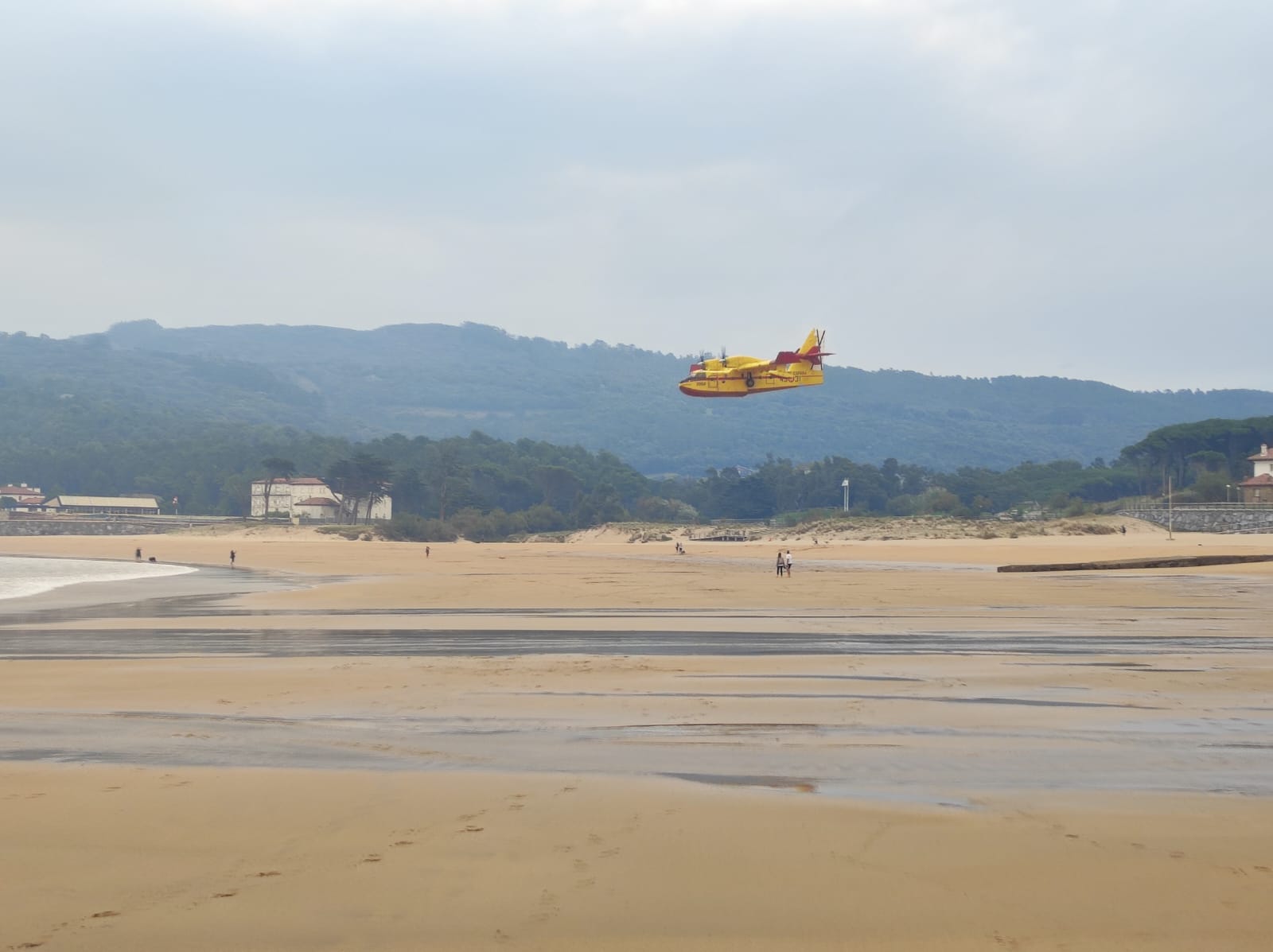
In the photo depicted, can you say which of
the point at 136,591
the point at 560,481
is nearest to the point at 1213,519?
the point at 136,591

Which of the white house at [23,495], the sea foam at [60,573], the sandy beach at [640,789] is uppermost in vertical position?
the white house at [23,495]

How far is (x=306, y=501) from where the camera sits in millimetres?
143250

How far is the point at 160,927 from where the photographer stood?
17.8ft

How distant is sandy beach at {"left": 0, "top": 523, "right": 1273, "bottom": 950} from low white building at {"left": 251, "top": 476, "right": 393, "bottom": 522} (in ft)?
405

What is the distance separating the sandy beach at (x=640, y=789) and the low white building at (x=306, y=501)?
405 ft

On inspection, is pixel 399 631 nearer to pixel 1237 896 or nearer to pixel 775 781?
pixel 775 781

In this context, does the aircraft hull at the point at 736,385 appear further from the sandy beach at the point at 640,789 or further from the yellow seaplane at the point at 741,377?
the sandy beach at the point at 640,789

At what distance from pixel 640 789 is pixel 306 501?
14115cm

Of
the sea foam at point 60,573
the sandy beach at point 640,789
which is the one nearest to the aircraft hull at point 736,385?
the sea foam at point 60,573

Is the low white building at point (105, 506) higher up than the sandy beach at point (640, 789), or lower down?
higher up

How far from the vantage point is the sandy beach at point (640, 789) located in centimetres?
556

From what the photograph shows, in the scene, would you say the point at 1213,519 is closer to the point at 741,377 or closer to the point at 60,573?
the point at 741,377

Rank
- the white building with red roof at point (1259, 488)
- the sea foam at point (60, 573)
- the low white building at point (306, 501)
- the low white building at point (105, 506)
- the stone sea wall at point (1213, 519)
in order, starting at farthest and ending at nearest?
the low white building at point (105, 506) → the low white building at point (306, 501) → the white building with red roof at point (1259, 488) → the stone sea wall at point (1213, 519) → the sea foam at point (60, 573)

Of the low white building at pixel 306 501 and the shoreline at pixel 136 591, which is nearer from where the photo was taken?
the shoreline at pixel 136 591
